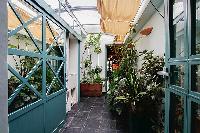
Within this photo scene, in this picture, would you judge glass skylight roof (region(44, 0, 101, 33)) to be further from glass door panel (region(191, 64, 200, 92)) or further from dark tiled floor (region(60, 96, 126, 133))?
glass door panel (region(191, 64, 200, 92))

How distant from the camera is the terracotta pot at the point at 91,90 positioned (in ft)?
33.1

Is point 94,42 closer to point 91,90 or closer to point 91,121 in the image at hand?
point 91,90

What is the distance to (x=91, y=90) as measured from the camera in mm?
10117

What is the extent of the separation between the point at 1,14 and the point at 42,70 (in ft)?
10.3

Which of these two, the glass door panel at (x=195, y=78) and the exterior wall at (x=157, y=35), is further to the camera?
the exterior wall at (x=157, y=35)

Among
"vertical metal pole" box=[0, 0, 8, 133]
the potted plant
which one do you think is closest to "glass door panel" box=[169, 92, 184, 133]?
"vertical metal pole" box=[0, 0, 8, 133]

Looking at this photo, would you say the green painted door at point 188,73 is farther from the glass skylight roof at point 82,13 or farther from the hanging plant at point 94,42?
the hanging plant at point 94,42

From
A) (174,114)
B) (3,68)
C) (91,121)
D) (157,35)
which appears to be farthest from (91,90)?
(3,68)

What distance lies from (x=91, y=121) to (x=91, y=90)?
4.28 m

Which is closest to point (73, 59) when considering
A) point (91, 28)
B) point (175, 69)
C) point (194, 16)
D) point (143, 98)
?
point (91, 28)

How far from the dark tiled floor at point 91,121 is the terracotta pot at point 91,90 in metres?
2.28

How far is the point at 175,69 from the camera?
2559mm

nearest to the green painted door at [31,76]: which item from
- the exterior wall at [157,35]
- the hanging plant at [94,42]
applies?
the exterior wall at [157,35]

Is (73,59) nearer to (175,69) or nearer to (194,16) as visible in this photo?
(175,69)
